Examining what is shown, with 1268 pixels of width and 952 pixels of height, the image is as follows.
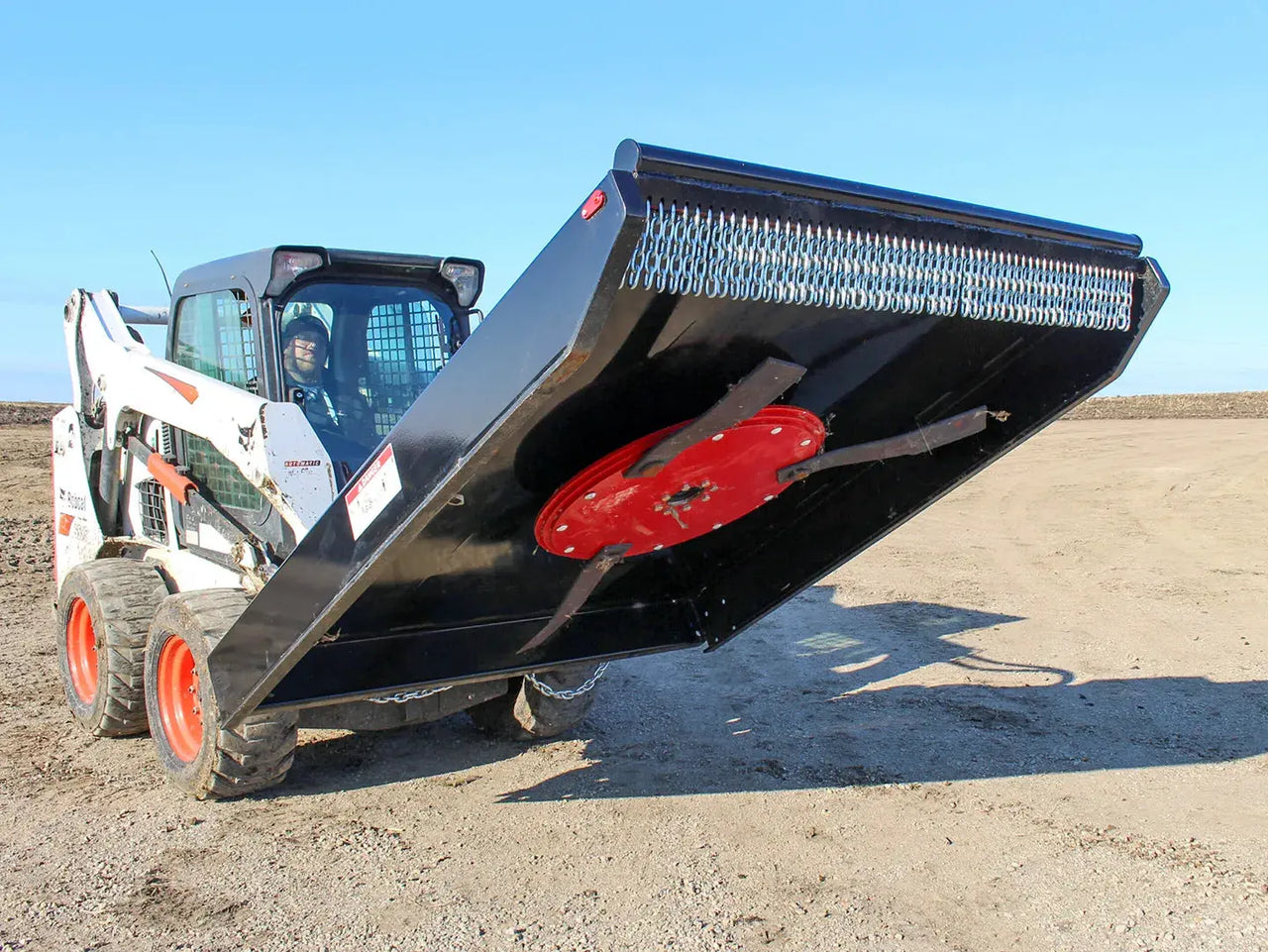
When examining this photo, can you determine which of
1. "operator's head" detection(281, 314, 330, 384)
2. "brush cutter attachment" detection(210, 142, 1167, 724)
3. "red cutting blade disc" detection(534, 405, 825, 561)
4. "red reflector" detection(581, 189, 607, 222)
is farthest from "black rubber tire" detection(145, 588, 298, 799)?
"red reflector" detection(581, 189, 607, 222)

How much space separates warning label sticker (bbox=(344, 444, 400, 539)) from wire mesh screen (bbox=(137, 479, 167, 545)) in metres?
2.64

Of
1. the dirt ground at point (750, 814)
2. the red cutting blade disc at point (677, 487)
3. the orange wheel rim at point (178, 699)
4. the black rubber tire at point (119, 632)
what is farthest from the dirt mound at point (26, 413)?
the red cutting blade disc at point (677, 487)

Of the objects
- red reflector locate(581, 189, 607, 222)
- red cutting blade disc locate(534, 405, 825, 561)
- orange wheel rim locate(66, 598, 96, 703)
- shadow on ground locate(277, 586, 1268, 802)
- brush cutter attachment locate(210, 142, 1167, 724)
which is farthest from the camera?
orange wheel rim locate(66, 598, 96, 703)

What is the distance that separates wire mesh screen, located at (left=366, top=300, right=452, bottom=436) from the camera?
5.05 m

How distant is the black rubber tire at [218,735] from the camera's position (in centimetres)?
428

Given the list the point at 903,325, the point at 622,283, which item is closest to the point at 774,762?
the point at 903,325

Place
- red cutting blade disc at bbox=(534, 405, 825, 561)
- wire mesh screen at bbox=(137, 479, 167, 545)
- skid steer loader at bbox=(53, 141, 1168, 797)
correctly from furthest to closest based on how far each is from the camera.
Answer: wire mesh screen at bbox=(137, 479, 167, 545) < red cutting blade disc at bbox=(534, 405, 825, 561) < skid steer loader at bbox=(53, 141, 1168, 797)

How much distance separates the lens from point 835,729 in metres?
5.58

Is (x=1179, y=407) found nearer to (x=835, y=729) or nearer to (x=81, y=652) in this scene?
(x=835, y=729)

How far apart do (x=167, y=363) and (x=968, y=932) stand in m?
4.01

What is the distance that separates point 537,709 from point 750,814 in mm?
1179

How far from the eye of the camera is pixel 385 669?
4.23 meters

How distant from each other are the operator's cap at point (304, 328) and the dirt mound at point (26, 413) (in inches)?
864

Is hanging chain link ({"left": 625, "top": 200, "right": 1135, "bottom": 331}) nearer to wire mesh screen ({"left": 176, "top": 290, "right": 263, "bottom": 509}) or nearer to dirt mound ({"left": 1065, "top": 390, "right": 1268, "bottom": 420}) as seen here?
wire mesh screen ({"left": 176, "top": 290, "right": 263, "bottom": 509})
